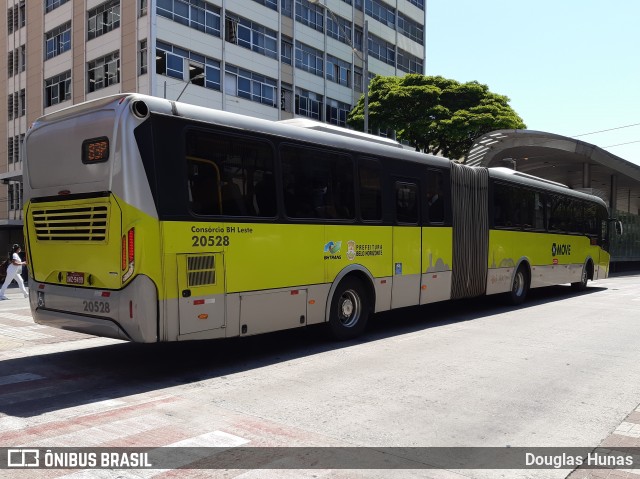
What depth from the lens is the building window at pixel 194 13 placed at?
34.0 metres

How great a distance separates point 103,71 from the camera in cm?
3728

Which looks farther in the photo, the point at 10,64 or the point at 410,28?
the point at 410,28

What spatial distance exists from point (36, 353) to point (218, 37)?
3187 centimetres

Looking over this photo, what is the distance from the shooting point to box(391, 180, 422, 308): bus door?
1059 cm

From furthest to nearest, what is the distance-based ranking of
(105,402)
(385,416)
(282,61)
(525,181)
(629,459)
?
(282,61) → (525,181) → (105,402) → (385,416) → (629,459)

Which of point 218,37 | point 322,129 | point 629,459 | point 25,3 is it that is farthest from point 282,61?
point 629,459

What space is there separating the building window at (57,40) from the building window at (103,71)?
3701mm

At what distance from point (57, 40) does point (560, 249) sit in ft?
124

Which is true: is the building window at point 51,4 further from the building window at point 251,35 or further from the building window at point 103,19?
the building window at point 251,35

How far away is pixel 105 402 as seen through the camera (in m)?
6.01

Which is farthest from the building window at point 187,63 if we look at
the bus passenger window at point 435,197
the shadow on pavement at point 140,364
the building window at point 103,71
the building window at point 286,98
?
the shadow on pavement at point 140,364

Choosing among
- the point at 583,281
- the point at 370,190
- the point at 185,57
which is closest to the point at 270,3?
the point at 185,57

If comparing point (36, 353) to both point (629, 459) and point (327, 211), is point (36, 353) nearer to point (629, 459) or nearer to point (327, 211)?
point (327, 211)

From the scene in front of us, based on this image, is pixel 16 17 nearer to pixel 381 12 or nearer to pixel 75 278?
pixel 381 12
